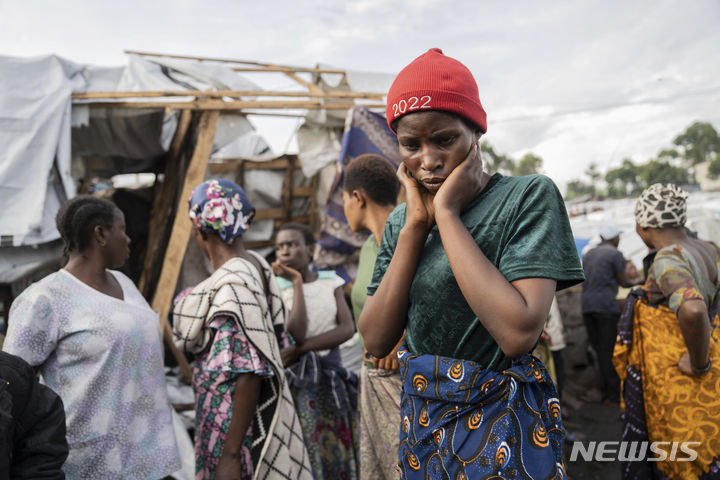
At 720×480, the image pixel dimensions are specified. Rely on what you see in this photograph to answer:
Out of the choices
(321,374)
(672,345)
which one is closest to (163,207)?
(321,374)

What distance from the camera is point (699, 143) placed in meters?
46.2

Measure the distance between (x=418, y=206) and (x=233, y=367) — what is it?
1.27 m

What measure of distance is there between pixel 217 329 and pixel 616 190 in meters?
69.7

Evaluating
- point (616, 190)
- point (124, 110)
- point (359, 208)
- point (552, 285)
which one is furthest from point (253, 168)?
point (616, 190)

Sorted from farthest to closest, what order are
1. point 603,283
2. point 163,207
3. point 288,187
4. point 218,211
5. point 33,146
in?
1. point 288,187
2. point 603,283
3. point 163,207
4. point 33,146
5. point 218,211

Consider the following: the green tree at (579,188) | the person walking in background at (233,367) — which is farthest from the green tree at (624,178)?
the person walking in background at (233,367)

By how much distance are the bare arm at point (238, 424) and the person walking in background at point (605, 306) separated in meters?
5.15

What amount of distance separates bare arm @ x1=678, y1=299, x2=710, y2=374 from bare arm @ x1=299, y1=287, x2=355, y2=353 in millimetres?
1924

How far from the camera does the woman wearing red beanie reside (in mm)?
1095

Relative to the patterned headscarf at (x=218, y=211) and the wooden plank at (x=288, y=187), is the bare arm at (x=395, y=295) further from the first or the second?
the wooden plank at (x=288, y=187)

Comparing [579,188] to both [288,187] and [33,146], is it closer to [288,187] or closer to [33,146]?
[288,187]

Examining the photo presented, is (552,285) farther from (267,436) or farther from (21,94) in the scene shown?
(21,94)

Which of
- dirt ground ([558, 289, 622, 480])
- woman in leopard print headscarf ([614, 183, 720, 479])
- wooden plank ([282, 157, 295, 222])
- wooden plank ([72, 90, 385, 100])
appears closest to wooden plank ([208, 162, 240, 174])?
wooden plank ([282, 157, 295, 222])

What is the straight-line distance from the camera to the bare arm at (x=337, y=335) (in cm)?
314
